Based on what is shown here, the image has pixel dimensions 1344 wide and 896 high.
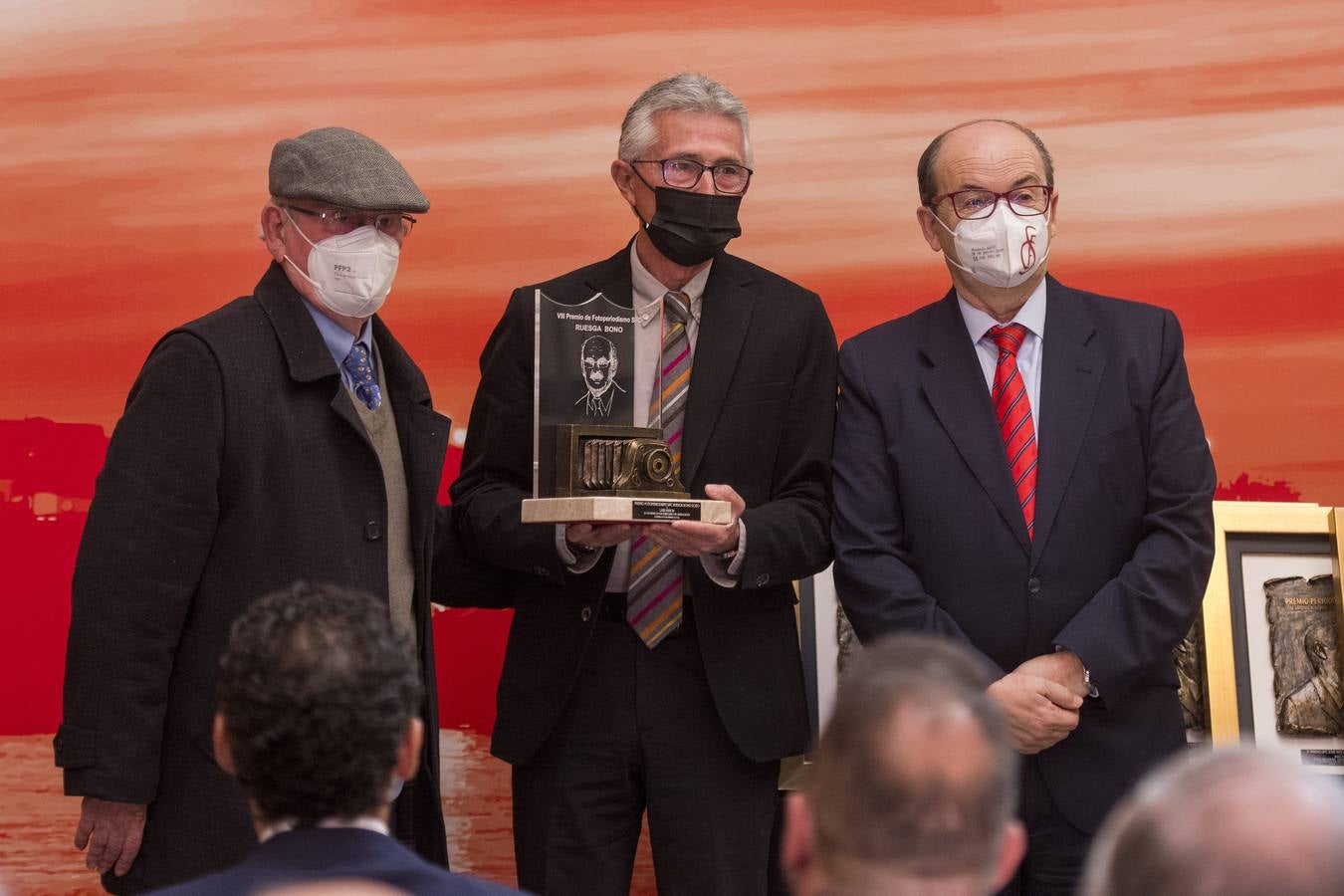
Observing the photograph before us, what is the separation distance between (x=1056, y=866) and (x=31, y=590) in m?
2.78

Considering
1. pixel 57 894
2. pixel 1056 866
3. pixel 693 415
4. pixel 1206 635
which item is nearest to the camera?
pixel 1056 866

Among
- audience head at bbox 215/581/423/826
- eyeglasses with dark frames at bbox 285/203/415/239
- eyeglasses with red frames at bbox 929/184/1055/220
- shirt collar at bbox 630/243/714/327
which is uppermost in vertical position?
eyeglasses with red frames at bbox 929/184/1055/220

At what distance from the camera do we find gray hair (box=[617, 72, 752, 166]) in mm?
3535

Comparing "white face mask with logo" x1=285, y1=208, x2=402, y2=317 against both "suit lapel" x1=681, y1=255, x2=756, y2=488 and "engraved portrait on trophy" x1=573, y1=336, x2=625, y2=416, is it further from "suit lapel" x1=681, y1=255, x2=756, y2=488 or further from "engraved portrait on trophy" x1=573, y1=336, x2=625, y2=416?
"suit lapel" x1=681, y1=255, x2=756, y2=488

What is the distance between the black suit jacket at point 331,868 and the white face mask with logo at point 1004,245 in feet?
6.82

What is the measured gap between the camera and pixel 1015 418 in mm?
3424

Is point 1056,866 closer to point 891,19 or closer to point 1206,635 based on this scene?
point 1206,635

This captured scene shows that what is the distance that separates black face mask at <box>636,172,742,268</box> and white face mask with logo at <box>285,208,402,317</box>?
62 centimetres

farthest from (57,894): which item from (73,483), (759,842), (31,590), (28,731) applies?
(759,842)

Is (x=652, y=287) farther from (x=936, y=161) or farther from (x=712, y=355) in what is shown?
(x=936, y=161)

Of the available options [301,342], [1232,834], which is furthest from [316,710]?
[301,342]

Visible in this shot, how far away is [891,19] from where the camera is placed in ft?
15.0

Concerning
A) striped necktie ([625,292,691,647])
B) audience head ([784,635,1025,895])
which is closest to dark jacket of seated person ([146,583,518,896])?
audience head ([784,635,1025,895])

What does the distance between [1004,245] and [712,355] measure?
26.1 inches
